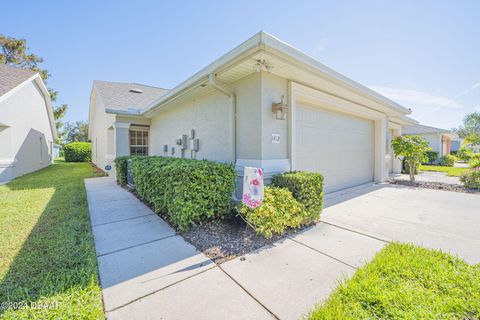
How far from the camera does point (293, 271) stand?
236cm

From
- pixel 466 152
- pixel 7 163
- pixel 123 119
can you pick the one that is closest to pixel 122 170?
pixel 123 119

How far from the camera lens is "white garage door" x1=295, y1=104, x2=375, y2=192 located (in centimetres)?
539

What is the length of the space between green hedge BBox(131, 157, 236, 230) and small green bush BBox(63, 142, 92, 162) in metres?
23.9

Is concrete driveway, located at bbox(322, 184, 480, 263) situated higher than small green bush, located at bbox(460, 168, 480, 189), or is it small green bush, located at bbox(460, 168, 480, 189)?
small green bush, located at bbox(460, 168, 480, 189)

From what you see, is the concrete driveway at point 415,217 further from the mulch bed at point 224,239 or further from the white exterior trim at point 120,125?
the white exterior trim at point 120,125

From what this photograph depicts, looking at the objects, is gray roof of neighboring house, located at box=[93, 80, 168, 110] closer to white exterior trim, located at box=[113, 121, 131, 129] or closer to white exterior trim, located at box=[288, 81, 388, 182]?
white exterior trim, located at box=[113, 121, 131, 129]

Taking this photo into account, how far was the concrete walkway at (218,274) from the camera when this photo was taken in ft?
5.90

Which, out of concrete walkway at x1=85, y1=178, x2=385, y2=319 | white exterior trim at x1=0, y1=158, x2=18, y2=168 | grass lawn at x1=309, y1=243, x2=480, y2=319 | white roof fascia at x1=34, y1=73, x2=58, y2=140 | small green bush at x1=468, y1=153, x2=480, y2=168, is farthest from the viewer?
white roof fascia at x1=34, y1=73, x2=58, y2=140

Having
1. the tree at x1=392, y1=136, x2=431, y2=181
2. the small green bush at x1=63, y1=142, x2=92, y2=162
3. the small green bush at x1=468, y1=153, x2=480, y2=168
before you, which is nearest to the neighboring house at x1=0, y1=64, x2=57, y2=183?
the small green bush at x1=63, y1=142, x2=92, y2=162

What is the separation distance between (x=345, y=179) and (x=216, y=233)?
17.6ft

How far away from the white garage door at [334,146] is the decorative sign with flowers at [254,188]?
7.58ft

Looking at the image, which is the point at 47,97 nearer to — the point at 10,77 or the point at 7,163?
the point at 10,77

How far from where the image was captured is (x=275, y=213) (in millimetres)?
3277

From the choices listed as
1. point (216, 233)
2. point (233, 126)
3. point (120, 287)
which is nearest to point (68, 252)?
point (120, 287)
